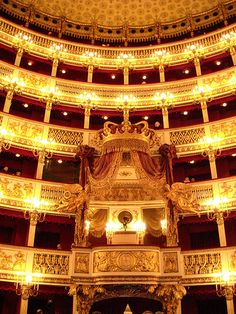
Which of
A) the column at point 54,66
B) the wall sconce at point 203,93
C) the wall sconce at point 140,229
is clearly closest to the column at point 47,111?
the column at point 54,66

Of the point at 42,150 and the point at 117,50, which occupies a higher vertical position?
the point at 117,50

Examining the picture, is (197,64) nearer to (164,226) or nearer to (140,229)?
(164,226)

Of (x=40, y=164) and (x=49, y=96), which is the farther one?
(x=49, y=96)

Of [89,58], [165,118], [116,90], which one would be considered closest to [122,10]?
[89,58]

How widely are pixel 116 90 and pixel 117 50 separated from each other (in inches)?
136

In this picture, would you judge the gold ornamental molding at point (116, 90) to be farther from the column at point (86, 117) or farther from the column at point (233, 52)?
the column at point (233, 52)

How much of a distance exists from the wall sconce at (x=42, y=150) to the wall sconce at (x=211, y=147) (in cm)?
795

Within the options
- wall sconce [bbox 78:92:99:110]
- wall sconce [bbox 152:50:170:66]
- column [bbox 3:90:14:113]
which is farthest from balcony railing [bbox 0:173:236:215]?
wall sconce [bbox 152:50:170:66]

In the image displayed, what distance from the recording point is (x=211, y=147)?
19422 mm

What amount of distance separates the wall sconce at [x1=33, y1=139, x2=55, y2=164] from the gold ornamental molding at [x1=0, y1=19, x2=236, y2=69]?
652 centimetres

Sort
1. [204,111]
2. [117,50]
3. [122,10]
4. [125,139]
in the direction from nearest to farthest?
[125,139]
[204,111]
[117,50]
[122,10]

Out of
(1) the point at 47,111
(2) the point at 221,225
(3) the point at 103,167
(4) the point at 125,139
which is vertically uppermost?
(1) the point at 47,111

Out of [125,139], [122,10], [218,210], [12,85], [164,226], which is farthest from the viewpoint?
[122,10]

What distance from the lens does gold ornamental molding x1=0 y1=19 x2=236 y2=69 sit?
2288 centimetres
